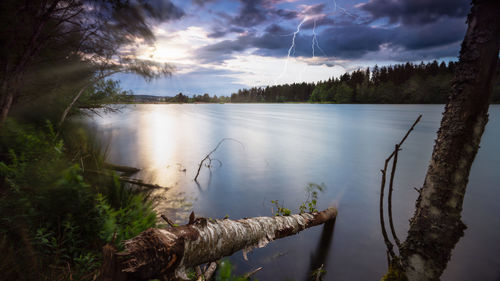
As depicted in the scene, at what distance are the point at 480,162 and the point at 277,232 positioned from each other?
18.2 meters

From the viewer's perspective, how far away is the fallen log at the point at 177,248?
1536mm

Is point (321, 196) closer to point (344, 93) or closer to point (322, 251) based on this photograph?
point (322, 251)

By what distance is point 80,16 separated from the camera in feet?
20.6

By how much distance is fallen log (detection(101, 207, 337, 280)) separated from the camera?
154 cm

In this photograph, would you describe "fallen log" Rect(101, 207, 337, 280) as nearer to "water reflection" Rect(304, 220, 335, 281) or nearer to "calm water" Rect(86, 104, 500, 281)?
"calm water" Rect(86, 104, 500, 281)

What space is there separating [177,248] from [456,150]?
273cm

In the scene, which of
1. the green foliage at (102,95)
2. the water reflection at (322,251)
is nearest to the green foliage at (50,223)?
the water reflection at (322,251)

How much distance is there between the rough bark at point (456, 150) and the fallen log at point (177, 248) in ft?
6.10

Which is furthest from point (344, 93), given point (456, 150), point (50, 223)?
point (50, 223)

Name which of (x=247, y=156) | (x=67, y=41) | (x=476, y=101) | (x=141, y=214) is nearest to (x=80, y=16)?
(x=67, y=41)

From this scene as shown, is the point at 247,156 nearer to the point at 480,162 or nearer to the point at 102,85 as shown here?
the point at 102,85

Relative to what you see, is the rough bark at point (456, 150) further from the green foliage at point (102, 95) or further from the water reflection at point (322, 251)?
the green foliage at point (102, 95)

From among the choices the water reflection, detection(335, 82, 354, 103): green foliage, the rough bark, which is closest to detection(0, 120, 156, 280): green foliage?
the rough bark

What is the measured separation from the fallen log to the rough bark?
1.86m
